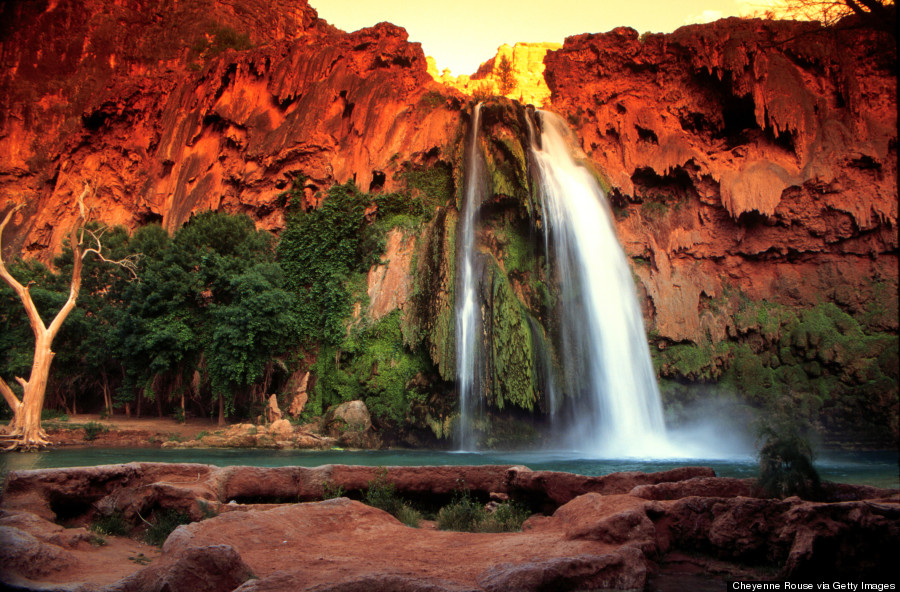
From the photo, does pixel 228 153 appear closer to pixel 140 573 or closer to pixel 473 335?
pixel 473 335

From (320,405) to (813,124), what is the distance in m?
25.3

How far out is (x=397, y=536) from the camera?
5.74m

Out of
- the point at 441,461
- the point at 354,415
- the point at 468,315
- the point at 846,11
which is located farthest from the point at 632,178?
the point at 846,11

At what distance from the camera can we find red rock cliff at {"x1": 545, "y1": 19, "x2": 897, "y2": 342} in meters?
25.3

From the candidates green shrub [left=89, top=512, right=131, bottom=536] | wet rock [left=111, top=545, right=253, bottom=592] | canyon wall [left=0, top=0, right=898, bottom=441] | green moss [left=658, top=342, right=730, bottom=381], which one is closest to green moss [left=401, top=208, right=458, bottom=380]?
canyon wall [left=0, top=0, right=898, bottom=441]

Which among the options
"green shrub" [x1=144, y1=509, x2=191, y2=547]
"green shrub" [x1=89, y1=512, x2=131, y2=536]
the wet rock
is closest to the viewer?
the wet rock

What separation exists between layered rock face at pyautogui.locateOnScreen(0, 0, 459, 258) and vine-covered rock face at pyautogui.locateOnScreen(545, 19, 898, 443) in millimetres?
10017

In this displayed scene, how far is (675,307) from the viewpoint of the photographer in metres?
25.3

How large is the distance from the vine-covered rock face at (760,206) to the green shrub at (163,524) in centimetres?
2183

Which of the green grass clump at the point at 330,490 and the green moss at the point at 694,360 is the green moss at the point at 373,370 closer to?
the green moss at the point at 694,360

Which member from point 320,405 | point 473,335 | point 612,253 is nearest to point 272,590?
point 473,335

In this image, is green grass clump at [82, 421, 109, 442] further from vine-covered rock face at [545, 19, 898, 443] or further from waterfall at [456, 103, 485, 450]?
vine-covered rock face at [545, 19, 898, 443]

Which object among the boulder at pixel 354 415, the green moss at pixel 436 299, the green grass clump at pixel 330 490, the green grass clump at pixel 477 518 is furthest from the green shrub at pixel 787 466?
the boulder at pixel 354 415

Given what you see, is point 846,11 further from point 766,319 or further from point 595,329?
point 766,319
